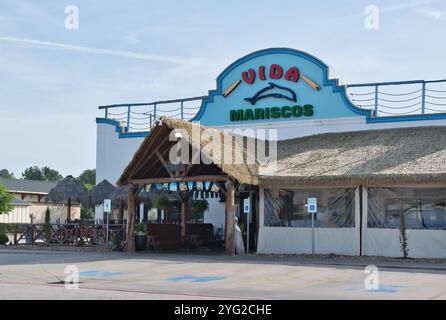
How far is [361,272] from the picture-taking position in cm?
1742

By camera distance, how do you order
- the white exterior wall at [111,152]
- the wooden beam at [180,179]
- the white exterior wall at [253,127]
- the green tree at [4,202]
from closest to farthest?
the wooden beam at [180,179] → the white exterior wall at [253,127] → the white exterior wall at [111,152] → the green tree at [4,202]

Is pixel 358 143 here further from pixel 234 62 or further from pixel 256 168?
pixel 234 62

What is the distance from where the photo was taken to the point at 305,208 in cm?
2406

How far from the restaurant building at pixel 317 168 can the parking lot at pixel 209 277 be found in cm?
151

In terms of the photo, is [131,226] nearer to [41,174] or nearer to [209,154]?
[209,154]

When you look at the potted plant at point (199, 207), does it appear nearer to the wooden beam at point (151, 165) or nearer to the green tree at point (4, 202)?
the wooden beam at point (151, 165)

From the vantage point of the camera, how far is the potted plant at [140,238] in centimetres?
2564

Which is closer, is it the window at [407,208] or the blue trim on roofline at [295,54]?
the window at [407,208]

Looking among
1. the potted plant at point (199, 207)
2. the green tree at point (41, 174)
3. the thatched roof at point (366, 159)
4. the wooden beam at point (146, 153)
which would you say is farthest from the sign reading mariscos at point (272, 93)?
the green tree at point (41, 174)

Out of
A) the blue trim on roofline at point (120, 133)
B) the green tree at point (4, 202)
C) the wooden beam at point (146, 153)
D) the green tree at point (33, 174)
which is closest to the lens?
the wooden beam at point (146, 153)

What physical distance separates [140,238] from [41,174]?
97.0m

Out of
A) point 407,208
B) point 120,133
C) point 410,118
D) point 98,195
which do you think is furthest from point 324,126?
point 120,133

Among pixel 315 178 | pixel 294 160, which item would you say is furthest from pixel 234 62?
pixel 315 178
